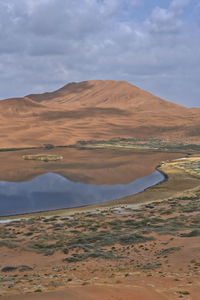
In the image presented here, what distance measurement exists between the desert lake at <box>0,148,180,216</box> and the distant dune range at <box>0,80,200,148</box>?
28874 millimetres

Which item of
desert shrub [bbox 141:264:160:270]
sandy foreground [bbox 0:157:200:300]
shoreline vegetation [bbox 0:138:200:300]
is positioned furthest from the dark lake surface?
desert shrub [bbox 141:264:160:270]

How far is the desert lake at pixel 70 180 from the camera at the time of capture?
2859 centimetres

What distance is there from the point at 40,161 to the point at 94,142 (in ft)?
102

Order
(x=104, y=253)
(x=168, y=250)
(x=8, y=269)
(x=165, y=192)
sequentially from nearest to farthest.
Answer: (x=8, y=269) → (x=168, y=250) → (x=104, y=253) → (x=165, y=192)

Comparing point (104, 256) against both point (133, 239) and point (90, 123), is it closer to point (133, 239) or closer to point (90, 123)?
point (133, 239)

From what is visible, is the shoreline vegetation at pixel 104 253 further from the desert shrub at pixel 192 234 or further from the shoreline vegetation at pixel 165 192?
the shoreline vegetation at pixel 165 192

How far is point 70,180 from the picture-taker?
38.5m

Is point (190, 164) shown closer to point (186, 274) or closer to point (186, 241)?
point (186, 241)

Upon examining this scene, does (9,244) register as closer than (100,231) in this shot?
Yes

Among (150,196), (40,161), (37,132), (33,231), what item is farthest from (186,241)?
(37,132)

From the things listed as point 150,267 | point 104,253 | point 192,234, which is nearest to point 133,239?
point 104,253

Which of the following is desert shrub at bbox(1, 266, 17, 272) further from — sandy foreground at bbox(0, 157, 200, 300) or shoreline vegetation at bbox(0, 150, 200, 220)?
shoreline vegetation at bbox(0, 150, 200, 220)

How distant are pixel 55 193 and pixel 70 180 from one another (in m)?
6.73

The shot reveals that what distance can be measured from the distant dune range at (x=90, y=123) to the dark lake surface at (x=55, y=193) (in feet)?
134
